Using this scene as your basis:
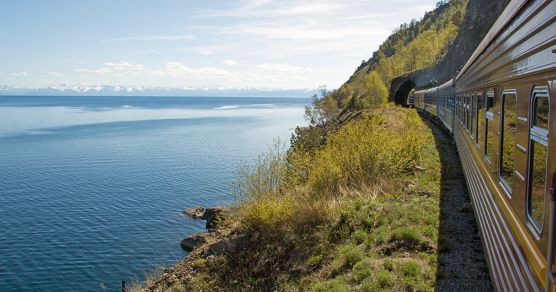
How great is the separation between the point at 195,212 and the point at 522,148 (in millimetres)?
24262

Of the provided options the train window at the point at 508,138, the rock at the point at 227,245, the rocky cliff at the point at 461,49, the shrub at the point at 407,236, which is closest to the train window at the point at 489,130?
the train window at the point at 508,138

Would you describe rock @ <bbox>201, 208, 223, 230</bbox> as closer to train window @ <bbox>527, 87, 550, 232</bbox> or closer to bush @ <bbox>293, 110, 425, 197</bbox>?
bush @ <bbox>293, 110, 425, 197</bbox>

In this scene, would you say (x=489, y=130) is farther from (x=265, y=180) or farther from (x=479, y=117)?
(x=265, y=180)

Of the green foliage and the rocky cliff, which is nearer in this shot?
the green foliage

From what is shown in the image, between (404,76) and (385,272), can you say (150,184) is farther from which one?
(404,76)

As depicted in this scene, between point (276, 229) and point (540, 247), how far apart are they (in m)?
10.5

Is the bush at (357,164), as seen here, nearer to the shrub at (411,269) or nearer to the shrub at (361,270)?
the shrub at (361,270)

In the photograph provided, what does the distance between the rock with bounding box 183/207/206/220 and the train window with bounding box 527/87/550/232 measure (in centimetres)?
2362

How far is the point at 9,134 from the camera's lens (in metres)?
70.0

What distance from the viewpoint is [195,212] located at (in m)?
27.2

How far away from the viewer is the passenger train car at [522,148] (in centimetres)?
328

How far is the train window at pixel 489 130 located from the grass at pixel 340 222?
228 centimetres

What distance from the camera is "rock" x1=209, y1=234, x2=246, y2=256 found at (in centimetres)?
1462

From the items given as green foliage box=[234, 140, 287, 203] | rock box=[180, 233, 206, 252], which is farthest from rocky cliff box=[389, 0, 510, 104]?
green foliage box=[234, 140, 287, 203]
